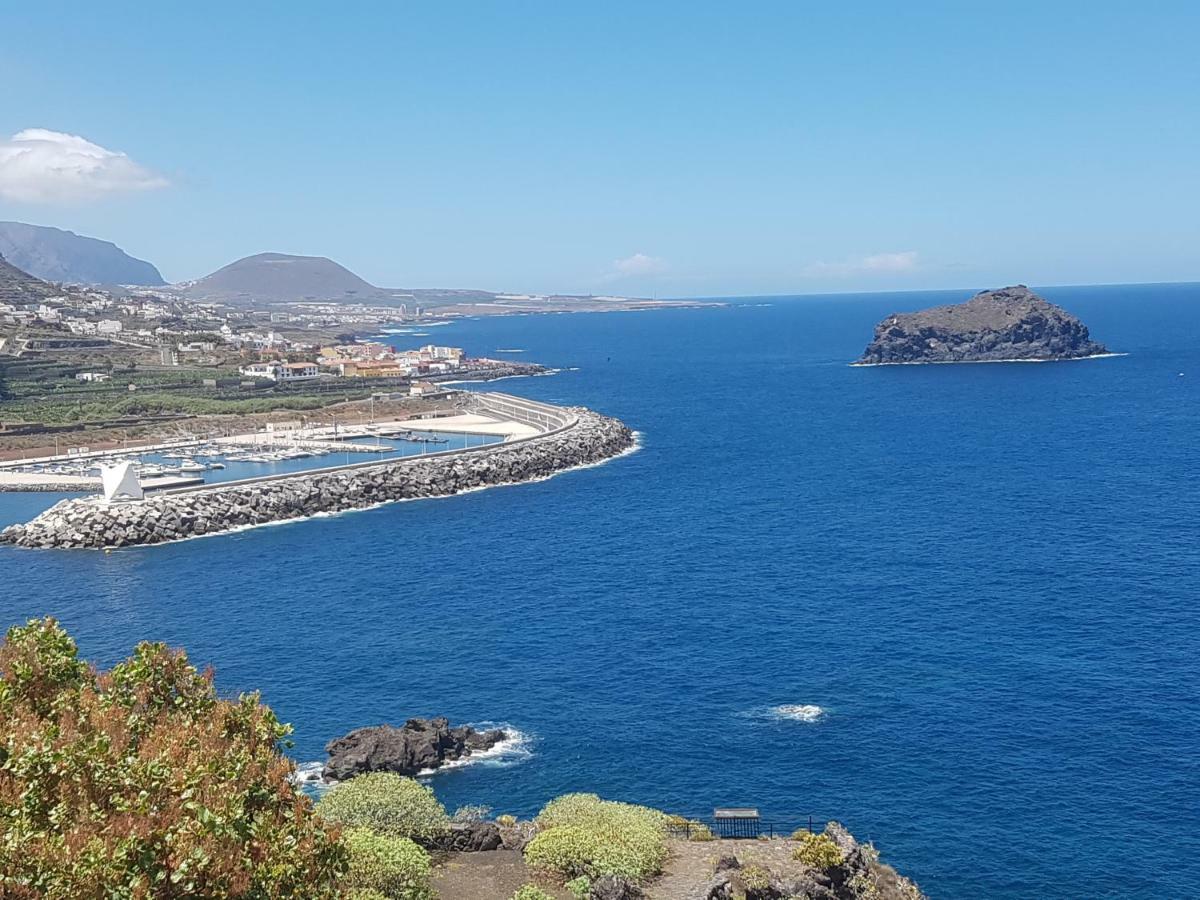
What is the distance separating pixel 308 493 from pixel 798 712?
59.7m

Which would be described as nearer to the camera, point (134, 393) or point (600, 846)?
point (600, 846)

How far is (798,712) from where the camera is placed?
155 feet

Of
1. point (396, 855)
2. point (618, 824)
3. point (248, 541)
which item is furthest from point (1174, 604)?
point (248, 541)

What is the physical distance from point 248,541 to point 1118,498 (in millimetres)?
69155

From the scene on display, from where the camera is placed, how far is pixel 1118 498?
8769 centimetres

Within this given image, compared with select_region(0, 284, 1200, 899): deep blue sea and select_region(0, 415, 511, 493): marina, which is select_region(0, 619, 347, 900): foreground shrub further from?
select_region(0, 415, 511, 493): marina

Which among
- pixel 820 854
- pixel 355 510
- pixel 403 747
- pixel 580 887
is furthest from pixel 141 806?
pixel 355 510

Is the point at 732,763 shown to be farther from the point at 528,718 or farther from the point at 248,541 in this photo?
the point at 248,541

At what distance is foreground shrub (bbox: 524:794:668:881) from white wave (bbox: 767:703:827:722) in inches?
576

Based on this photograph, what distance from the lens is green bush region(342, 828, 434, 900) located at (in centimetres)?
2695

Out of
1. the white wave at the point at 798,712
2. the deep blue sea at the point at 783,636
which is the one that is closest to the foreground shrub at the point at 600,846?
the deep blue sea at the point at 783,636

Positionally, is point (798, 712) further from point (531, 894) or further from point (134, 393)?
point (134, 393)

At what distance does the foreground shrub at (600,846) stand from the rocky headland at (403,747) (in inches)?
432

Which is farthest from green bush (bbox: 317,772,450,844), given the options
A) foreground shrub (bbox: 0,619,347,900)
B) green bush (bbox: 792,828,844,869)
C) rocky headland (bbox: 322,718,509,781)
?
foreground shrub (bbox: 0,619,347,900)
